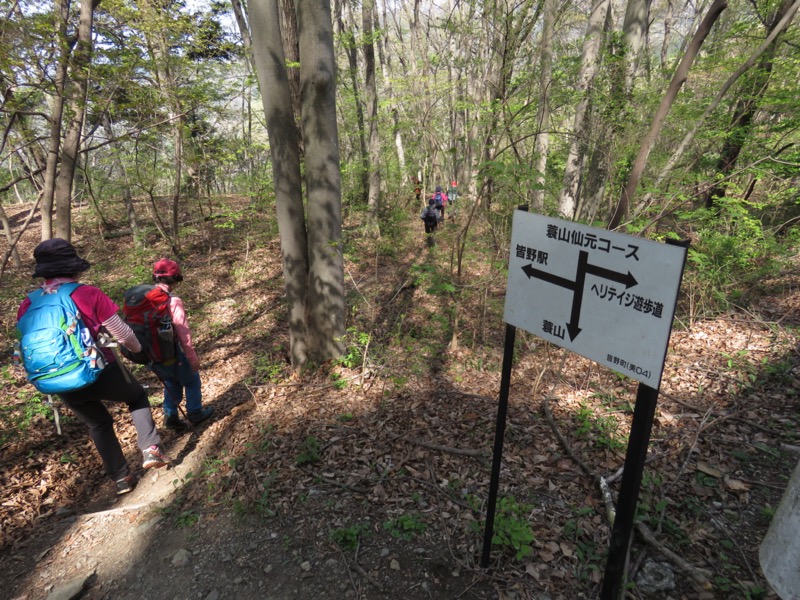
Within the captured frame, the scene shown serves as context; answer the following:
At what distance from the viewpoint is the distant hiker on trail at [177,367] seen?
3.94m

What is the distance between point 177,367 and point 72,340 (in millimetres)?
1296

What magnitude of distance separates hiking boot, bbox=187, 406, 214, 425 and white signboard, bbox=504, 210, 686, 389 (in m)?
4.01

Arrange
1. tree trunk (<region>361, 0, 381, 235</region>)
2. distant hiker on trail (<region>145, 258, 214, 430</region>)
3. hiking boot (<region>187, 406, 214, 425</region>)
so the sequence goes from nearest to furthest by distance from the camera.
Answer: distant hiker on trail (<region>145, 258, 214, 430</region>)
hiking boot (<region>187, 406, 214, 425</region>)
tree trunk (<region>361, 0, 381, 235</region>)

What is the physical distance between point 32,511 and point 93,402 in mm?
1189

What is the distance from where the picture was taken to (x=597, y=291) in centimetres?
173

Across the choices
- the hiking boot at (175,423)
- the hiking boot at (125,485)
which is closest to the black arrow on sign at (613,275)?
the hiking boot at (125,485)

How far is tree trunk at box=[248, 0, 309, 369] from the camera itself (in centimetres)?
434

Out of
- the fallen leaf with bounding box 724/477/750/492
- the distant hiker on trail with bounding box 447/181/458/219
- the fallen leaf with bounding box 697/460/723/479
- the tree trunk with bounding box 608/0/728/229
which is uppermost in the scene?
the tree trunk with bounding box 608/0/728/229

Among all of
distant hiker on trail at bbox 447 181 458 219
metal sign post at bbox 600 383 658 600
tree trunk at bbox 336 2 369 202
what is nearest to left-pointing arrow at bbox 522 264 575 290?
metal sign post at bbox 600 383 658 600

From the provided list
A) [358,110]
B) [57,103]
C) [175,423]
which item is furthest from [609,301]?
[358,110]

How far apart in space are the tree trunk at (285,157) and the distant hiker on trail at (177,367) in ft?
4.37

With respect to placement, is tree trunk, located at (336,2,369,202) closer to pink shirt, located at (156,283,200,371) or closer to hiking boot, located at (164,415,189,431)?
pink shirt, located at (156,283,200,371)

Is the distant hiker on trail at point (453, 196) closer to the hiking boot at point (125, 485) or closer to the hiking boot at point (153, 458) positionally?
the hiking boot at point (153, 458)

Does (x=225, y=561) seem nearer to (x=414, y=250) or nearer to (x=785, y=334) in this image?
(x=785, y=334)
